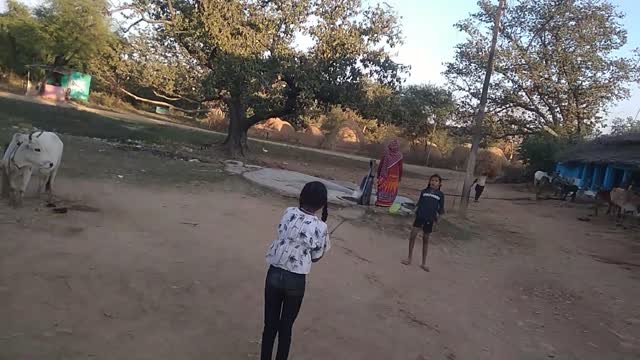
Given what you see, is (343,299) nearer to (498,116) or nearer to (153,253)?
(153,253)

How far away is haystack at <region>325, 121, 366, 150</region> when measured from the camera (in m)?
44.2

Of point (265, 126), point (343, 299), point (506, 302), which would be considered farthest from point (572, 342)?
point (265, 126)

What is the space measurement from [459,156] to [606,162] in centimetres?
2088

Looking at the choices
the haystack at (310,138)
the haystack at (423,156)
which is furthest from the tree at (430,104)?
the haystack at (310,138)

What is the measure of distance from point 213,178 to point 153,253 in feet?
23.5

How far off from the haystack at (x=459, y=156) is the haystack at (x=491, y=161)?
3.57ft

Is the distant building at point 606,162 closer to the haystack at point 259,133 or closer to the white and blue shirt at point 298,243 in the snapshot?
the white and blue shirt at point 298,243

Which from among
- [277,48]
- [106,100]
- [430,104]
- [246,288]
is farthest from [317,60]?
[106,100]

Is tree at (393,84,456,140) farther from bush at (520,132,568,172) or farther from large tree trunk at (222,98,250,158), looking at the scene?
large tree trunk at (222,98,250,158)

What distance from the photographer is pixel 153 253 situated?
6105mm

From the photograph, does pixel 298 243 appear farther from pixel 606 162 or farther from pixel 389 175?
pixel 606 162

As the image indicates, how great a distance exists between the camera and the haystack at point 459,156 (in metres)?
41.3

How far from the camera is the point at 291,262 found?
3.48 metres

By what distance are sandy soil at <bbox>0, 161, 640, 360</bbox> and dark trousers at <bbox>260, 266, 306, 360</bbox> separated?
0.53m
